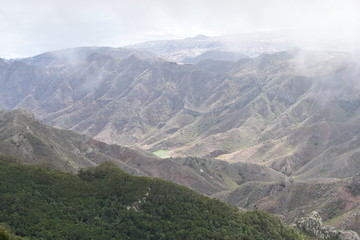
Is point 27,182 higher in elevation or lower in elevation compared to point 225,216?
higher

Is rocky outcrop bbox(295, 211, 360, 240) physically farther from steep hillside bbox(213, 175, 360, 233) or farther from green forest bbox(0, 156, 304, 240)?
green forest bbox(0, 156, 304, 240)

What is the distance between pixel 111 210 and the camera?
68.1 m

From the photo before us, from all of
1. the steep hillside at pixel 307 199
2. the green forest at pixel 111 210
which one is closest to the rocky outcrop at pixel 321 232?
the steep hillside at pixel 307 199

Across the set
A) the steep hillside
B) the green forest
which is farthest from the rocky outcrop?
the green forest

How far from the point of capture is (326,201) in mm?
130250

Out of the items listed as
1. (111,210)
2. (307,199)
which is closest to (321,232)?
(307,199)

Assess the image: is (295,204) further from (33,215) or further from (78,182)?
(33,215)

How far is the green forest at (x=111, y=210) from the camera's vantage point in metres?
61.4

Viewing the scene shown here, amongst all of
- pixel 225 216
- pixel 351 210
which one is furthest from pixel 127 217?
pixel 351 210

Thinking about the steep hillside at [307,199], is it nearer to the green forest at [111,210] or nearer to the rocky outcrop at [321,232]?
the rocky outcrop at [321,232]

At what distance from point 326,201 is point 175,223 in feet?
261

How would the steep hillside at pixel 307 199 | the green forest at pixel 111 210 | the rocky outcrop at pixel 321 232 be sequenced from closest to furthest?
the green forest at pixel 111 210 → the rocky outcrop at pixel 321 232 → the steep hillside at pixel 307 199

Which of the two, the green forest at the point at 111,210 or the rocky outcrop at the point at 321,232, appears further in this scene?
the rocky outcrop at the point at 321,232

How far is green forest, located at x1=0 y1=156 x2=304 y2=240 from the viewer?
61.4m
